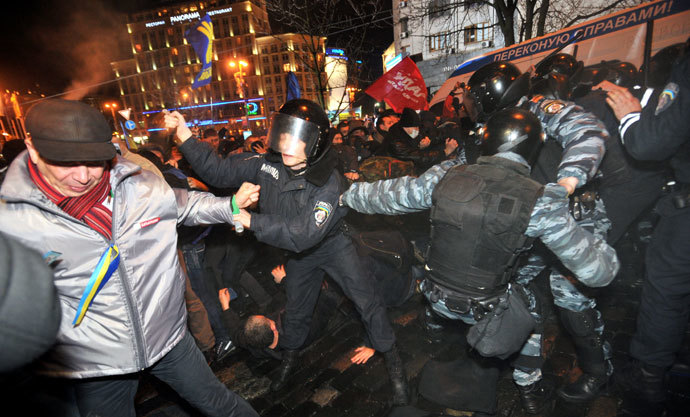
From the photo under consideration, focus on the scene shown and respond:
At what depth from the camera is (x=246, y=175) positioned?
3129mm

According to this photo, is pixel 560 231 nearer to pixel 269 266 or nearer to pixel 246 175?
pixel 246 175

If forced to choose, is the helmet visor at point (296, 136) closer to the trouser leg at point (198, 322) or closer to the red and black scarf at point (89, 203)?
the red and black scarf at point (89, 203)

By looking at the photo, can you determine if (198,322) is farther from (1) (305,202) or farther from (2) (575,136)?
(2) (575,136)

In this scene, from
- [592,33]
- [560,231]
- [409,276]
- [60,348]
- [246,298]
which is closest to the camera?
[60,348]

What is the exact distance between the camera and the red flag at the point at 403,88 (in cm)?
838

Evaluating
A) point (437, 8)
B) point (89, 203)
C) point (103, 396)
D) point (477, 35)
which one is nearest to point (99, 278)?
point (89, 203)

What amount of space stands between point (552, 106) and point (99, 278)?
3.93 m

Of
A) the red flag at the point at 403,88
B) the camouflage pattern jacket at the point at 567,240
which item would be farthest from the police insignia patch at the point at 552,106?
the red flag at the point at 403,88

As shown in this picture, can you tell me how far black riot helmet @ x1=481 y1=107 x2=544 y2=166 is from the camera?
2.20 meters

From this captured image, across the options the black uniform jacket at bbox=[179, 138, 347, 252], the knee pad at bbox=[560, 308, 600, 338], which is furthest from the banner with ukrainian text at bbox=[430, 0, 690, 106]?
the black uniform jacket at bbox=[179, 138, 347, 252]

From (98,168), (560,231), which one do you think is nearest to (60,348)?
(98,168)

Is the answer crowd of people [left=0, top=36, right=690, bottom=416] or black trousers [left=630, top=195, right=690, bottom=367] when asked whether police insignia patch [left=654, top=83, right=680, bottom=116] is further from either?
black trousers [left=630, top=195, right=690, bottom=367]

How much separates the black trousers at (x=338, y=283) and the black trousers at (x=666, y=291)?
6.77 ft

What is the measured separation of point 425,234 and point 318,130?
3.31 meters
